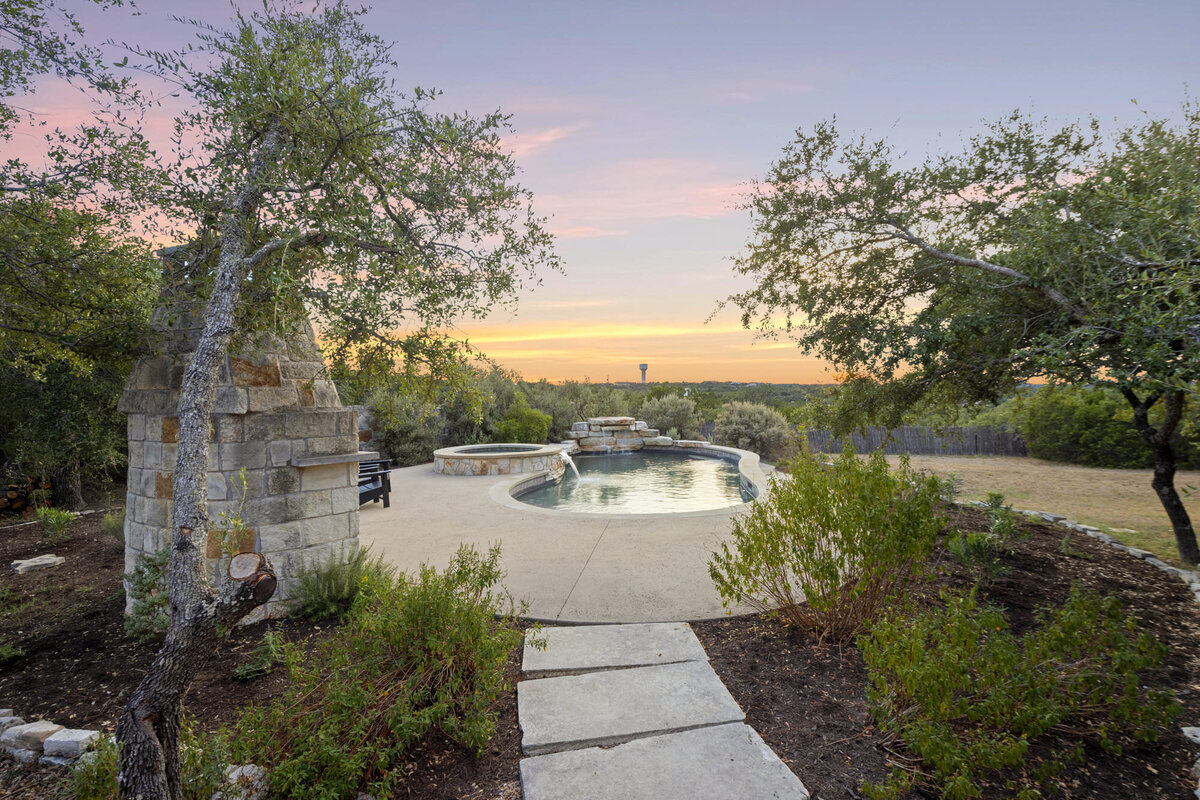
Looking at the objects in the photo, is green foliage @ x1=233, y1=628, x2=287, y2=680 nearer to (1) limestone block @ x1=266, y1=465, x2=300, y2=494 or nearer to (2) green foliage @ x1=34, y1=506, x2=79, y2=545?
(1) limestone block @ x1=266, y1=465, x2=300, y2=494

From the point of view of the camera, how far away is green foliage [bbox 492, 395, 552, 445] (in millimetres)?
13930

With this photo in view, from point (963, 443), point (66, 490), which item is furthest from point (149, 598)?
point (963, 443)

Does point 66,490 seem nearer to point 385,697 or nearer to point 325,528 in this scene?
point 325,528

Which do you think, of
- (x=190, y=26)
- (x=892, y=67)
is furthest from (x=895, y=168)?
(x=190, y=26)

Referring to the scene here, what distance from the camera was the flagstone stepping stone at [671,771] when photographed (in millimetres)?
1984

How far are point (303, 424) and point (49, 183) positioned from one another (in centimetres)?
209

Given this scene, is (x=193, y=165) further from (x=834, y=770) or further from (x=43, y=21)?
(x=834, y=770)

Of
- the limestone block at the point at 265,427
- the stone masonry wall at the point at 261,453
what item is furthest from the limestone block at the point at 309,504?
the limestone block at the point at 265,427

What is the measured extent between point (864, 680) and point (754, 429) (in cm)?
1289

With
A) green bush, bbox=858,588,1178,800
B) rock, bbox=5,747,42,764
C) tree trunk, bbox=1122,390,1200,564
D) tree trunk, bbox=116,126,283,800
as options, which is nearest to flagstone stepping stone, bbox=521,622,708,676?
green bush, bbox=858,588,1178,800

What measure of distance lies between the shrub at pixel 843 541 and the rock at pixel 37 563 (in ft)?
21.0

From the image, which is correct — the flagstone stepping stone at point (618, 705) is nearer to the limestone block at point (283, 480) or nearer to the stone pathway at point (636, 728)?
the stone pathway at point (636, 728)

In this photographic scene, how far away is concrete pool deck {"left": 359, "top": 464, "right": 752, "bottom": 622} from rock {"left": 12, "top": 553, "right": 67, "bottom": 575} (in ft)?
9.13

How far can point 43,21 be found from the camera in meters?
3.38
